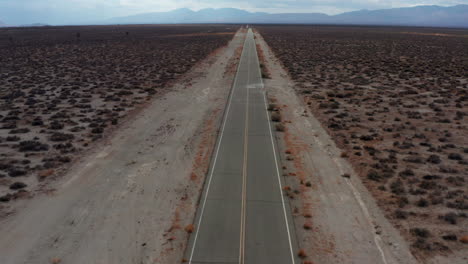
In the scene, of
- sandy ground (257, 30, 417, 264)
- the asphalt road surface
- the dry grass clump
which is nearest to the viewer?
the asphalt road surface

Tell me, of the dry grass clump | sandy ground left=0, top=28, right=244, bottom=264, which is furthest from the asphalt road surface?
the dry grass clump

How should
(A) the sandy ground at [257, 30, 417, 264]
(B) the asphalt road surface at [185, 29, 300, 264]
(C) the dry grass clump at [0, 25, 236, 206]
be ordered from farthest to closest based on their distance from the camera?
(C) the dry grass clump at [0, 25, 236, 206] < (A) the sandy ground at [257, 30, 417, 264] < (B) the asphalt road surface at [185, 29, 300, 264]

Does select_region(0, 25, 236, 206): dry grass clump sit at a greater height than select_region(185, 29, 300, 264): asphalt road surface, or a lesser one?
greater

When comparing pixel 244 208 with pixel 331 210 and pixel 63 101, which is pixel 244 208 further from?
pixel 63 101

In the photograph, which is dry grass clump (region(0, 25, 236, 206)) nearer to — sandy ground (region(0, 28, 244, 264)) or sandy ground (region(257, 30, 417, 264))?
sandy ground (region(0, 28, 244, 264))

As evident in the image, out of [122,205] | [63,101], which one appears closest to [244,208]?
[122,205]

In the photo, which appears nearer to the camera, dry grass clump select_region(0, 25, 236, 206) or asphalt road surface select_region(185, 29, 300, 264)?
asphalt road surface select_region(185, 29, 300, 264)
